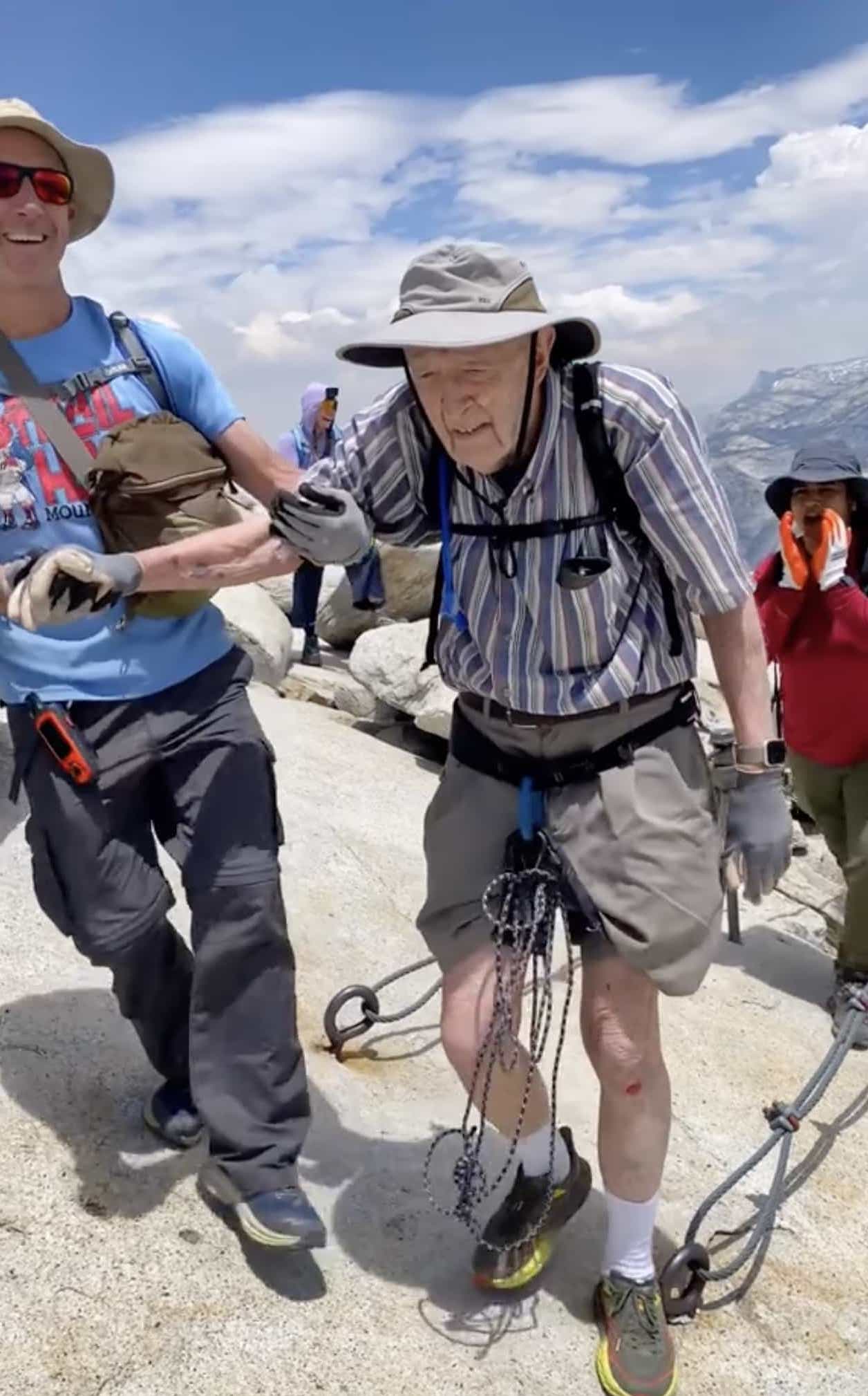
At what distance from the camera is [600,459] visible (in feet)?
9.03

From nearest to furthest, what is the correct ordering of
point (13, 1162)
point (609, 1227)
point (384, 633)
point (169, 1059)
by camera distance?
point (609, 1227)
point (13, 1162)
point (169, 1059)
point (384, 633)

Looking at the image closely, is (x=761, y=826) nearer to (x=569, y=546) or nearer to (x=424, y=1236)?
(x=569, y=546)

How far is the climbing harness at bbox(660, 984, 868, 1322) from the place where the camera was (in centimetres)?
339

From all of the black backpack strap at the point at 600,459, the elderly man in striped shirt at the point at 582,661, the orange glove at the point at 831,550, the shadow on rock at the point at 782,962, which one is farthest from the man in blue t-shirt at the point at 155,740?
the shadow on rock at the point at 782,962

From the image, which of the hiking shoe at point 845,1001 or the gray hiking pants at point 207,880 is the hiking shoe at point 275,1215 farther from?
the hiking shoe at point 845,1001

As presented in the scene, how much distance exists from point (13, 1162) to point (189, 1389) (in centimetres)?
93

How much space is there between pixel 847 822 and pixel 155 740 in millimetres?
3953

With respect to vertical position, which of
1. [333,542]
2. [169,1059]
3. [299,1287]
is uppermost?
[333,542]

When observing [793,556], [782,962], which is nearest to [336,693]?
[782,962]

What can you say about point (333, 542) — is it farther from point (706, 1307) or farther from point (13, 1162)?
point (706, 1307)

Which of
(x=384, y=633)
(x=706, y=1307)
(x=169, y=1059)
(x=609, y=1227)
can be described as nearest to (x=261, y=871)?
(x=169, y=1059)

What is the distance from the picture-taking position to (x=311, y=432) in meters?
10.7

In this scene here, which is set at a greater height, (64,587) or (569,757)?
(64,587)

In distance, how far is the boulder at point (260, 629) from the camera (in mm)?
11031
